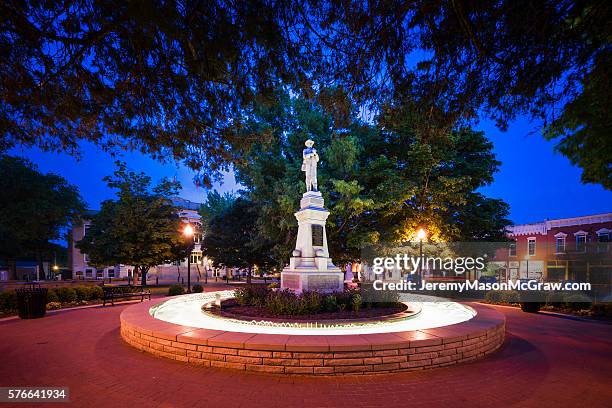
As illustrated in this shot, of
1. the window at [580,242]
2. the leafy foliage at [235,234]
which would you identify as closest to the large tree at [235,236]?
the leafy foliage at [235,234]

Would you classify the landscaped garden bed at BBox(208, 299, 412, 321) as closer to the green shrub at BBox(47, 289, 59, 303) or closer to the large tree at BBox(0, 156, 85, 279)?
the green shrub at BBox(47, 289, 59, 303)

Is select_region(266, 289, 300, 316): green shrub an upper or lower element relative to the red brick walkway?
upper

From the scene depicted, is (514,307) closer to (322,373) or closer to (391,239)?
(391,239)

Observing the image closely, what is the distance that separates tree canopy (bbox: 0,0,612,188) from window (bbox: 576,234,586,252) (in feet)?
98.7

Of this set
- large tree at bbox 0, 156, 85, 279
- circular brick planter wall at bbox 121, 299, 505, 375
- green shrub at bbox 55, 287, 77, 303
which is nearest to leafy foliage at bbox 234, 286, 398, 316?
circular brick planter wall at bbox 121, 299, 505, 375

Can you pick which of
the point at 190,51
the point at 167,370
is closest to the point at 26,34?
the point at 190,51

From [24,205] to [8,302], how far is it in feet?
61.8

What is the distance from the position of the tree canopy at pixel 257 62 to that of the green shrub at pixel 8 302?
931 cm

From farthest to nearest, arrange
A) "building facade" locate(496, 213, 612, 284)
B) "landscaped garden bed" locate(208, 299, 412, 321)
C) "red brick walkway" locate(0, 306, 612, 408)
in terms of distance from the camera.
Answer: "building facade" locate(496, 213, 612, 284), "landscaped garden bed" locate(208, 299, 412, 321), "red brick walkway" locate(0, 306, 612, 408)

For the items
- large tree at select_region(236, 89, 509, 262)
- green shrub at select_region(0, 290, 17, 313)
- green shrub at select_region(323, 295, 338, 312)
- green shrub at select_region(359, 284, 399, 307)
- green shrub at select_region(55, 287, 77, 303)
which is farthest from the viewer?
large tree at select_region(236, 89, 509, 262)

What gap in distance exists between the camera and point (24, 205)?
27.9 m

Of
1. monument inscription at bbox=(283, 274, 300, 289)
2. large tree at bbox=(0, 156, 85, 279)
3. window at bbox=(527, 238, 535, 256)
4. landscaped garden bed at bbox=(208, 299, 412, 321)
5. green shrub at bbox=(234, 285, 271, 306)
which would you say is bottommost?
window at bbox=(527, 238, 535, 256)

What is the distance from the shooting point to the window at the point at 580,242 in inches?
→ 1215

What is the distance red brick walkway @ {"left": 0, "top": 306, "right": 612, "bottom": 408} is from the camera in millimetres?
5119
